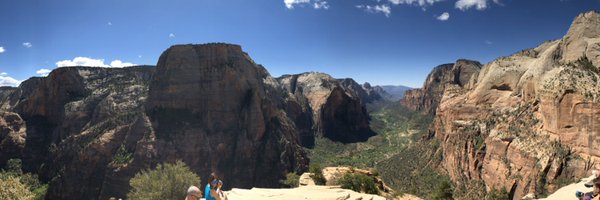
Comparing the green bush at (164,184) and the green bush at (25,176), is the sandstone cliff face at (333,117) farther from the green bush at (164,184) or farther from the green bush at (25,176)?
the green bush at (164,184)

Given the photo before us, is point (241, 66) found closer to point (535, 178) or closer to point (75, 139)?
point (75, 139)

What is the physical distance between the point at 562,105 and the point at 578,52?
1772 centimetres

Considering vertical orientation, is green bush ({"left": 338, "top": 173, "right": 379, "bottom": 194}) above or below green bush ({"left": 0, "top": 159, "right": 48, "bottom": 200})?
above

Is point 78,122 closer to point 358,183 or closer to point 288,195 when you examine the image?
point 358,183

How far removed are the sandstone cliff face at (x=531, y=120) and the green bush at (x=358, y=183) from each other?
25277mm

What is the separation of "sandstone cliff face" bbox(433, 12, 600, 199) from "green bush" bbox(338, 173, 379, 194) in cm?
2528

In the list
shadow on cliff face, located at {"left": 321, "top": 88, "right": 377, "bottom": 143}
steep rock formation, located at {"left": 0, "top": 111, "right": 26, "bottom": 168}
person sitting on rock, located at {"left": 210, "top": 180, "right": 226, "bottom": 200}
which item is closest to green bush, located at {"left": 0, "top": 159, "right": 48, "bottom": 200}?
steep rock formation, located at {"left": 0, "top": 111, "right": 26, "bottom": 168}

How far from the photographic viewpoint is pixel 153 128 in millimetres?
82500

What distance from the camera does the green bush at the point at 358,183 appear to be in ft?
147

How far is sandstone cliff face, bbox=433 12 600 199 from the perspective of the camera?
4872cm

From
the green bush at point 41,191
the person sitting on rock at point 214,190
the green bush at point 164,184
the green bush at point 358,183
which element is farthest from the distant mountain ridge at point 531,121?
the green bush at point 41,191

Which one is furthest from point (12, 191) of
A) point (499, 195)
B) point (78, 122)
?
point (78, 122)

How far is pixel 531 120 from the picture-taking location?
199ft

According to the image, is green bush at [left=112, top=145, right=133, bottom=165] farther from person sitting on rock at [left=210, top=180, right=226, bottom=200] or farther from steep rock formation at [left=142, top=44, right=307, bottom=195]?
person sitting on rock at [left=210, top=180, right=226, bottom=200]
